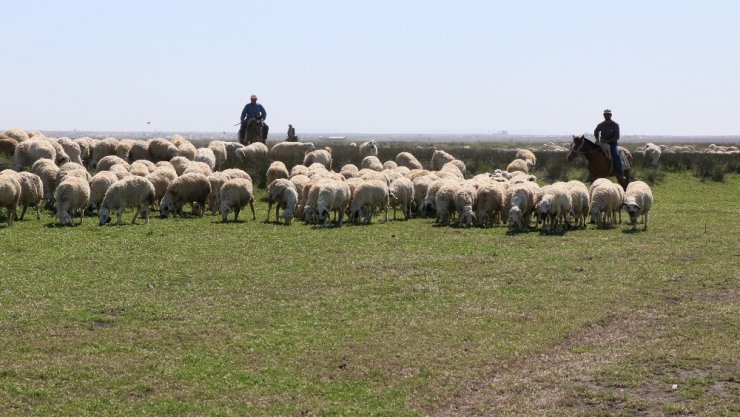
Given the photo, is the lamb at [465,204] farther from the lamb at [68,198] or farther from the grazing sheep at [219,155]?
the grazing sheep at [219,155]

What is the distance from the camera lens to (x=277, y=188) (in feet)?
83.0

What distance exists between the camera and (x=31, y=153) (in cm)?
3091

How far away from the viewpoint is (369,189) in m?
24.8

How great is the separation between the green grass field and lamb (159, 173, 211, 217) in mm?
4838

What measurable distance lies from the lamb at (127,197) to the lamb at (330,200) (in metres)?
4.40

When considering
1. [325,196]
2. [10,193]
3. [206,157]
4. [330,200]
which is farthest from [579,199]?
[206,157]

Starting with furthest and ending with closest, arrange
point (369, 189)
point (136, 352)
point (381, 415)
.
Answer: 1. point (369, 189)
2. point (136, 352)
3. point (381, 415)

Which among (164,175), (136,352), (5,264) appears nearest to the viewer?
(136,352)

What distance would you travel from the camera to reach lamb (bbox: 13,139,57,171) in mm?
30844

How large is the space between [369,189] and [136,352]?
563 inches

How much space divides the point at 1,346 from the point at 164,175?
16.1 metres

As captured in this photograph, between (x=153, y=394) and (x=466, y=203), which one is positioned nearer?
(x=153, y=394)

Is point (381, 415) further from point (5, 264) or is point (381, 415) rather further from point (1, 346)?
point (5, 264)

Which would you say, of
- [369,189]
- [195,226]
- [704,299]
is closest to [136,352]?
[704,299]
